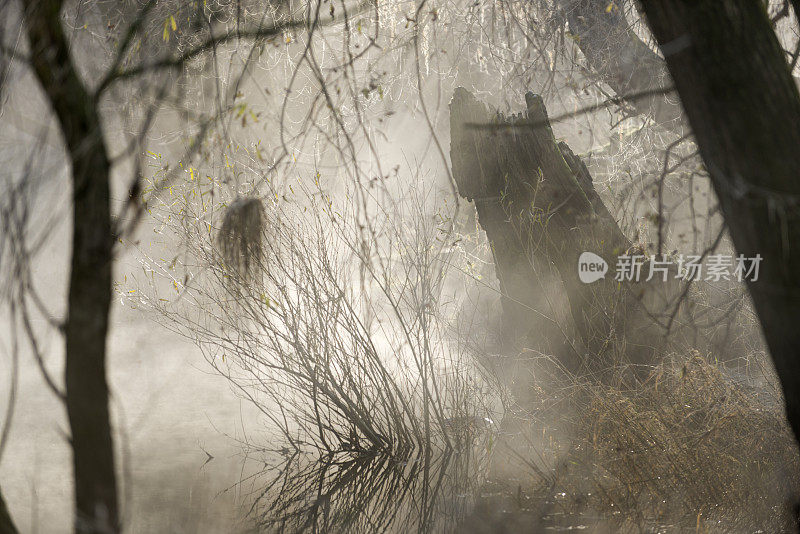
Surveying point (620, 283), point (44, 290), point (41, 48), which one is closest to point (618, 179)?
point (620, 283)

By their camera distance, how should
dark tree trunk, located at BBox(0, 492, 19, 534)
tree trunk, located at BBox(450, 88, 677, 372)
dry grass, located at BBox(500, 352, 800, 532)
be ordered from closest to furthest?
dark tree trunk, located at BBox(0, 492, 19, 534) → dry grass, located at BBox(500, 352, 800, 532) → tree trunk, located at BBox(450, 88, 677, 372)

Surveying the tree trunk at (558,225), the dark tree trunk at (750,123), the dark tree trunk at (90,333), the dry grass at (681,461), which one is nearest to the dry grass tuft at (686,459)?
the dry grass at (681,461)

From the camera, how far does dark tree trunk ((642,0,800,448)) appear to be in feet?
7.69

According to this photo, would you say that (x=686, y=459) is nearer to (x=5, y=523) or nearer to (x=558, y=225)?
(x=558, y=225)

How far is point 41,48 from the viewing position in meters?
2.12

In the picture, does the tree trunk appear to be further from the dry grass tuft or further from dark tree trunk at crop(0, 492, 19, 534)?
dark tree trunk at crop(0, 492, 19, 534)

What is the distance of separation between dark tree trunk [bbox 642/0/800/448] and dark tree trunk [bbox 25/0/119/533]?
165 cm

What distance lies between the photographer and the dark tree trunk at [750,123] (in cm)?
234

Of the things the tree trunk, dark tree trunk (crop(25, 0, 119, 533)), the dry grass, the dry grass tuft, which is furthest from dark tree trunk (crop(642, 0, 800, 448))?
the tree trunk

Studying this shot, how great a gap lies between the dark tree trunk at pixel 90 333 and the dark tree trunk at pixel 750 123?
64.8 inches

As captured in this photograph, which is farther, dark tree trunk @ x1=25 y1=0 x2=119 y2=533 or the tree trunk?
the tree trunk

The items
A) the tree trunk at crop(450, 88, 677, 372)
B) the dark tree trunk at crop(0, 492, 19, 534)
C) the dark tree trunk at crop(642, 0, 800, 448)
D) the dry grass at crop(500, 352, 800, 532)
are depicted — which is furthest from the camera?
the tree trunk at crop(450, 88, 677, 372)

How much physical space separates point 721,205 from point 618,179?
4.82 m

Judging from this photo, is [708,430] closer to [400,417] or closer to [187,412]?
[400,417]
